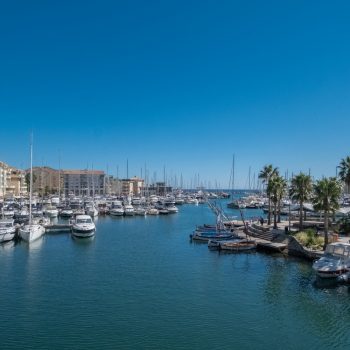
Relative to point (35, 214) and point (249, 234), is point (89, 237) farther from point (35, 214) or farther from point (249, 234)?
point (35, 214)

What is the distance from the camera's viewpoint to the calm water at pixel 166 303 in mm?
26906

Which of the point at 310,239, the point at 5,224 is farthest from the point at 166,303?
the point at 5,224

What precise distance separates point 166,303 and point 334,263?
1797 cm

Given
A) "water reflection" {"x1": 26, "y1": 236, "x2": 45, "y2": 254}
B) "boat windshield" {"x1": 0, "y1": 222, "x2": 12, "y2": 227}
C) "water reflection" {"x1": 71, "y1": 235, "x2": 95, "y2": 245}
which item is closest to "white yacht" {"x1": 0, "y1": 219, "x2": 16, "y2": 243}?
"boat windshield" {"x1": 0, "y1": 222, "x2": 12, "y2": 227}

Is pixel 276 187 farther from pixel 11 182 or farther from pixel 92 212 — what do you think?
pixel 11 182

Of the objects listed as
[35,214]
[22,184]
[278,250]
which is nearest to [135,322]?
[278,250]

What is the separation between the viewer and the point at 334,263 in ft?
137

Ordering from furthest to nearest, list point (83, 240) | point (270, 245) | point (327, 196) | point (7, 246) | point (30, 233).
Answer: point (83, 240), point (30, 233), point (7, 246), point (270, 245), point (327, 196)

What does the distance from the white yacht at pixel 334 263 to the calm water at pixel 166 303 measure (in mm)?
1689

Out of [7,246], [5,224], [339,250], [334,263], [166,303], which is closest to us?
[166,303]

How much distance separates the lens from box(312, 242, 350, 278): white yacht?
135 ft

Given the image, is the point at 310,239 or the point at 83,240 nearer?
the point at 310,239

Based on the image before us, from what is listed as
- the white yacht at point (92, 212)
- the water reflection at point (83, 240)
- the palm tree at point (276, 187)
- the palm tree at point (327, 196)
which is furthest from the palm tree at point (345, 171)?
the white yacht at point (92, 212)

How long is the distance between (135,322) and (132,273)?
15.6m
